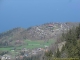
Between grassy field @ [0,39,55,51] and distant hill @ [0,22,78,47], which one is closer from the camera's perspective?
grassy field @ [0,39,55,51]

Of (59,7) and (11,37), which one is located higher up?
(59,7)

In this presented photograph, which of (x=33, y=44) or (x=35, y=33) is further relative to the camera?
(x=35, y=33)

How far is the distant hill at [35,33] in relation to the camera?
7112 centimetres

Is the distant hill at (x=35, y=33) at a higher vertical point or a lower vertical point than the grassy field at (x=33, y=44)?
higher

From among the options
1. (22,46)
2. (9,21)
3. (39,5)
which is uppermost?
(39,5)

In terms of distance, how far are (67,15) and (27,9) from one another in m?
22.1

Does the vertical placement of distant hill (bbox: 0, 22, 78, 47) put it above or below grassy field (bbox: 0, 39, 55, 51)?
above

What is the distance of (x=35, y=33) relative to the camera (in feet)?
251

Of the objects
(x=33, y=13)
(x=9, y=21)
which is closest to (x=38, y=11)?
(x=33, y=13)

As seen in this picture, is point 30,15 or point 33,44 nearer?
point 33,44

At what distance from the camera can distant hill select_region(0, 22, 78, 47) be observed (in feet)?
233

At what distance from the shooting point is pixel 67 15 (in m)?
98.2

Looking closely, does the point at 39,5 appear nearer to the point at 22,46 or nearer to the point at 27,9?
the point at 27,9

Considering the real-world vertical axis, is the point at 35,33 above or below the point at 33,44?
above
